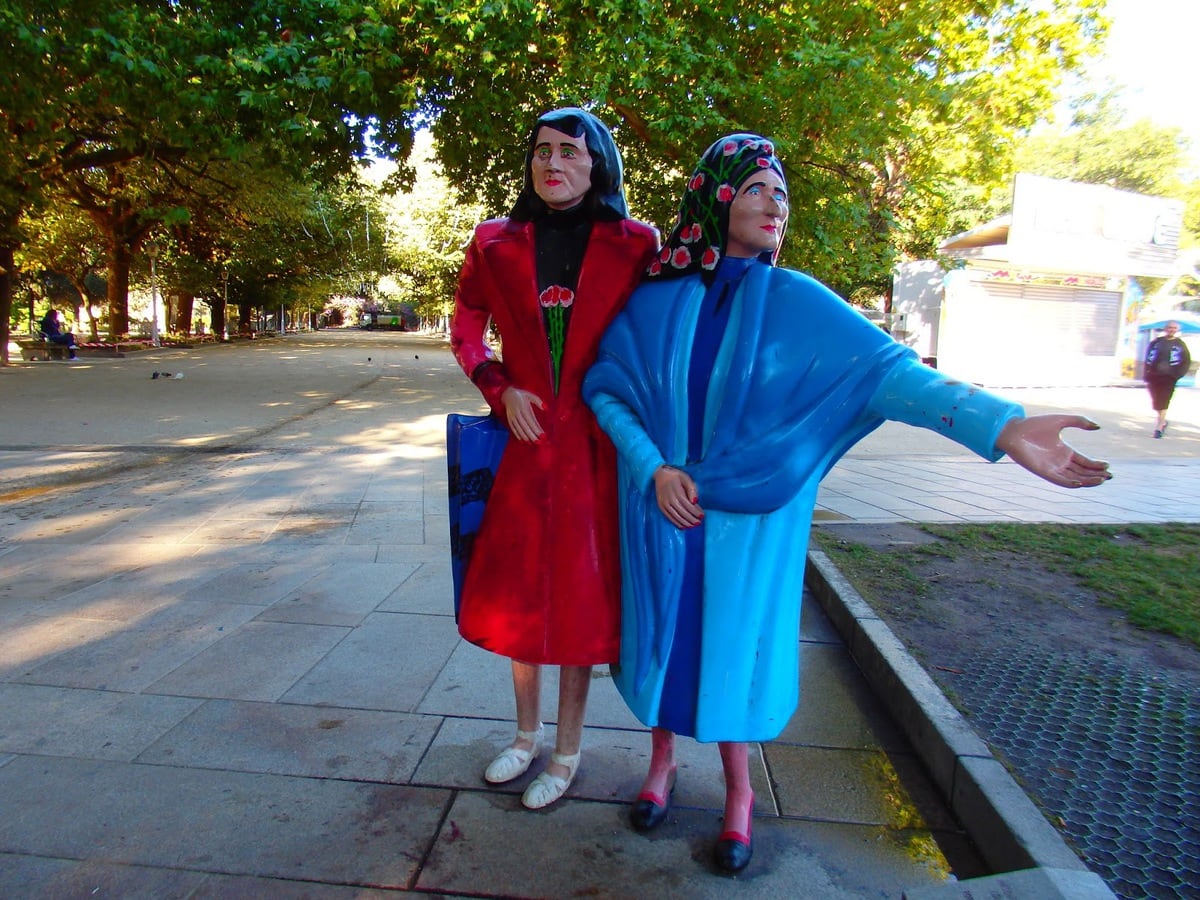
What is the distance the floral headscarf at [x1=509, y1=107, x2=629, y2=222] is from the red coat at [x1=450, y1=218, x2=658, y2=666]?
0.15 ft

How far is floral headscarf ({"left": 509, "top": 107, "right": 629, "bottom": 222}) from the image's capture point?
1.99m

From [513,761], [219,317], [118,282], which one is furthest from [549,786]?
[219,317]

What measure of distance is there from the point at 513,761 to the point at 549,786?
0.16 meters

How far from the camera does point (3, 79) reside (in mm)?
7070

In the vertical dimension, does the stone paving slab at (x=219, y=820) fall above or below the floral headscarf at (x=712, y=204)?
below

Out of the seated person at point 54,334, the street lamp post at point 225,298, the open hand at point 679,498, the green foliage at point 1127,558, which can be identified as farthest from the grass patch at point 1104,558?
the street lamp post at point 225,298

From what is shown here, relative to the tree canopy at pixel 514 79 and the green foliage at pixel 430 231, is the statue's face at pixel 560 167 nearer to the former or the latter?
the tree canopy at pixel 514 79

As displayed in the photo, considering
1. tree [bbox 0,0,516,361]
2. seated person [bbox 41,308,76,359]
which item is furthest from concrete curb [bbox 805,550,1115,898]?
seated person [bbox 41,308,76,359]

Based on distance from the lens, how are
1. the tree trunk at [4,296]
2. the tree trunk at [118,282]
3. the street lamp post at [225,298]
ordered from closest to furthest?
the tree trunk at [4,296] → the tree trunk at [118,282] → the street lamp post at [225,298]

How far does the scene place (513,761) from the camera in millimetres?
2359

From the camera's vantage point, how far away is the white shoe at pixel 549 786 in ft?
7.30

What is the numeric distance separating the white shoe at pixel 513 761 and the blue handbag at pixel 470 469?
520 millimetres

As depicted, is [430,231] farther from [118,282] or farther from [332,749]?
[332,749]

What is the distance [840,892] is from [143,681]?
2.52 m
